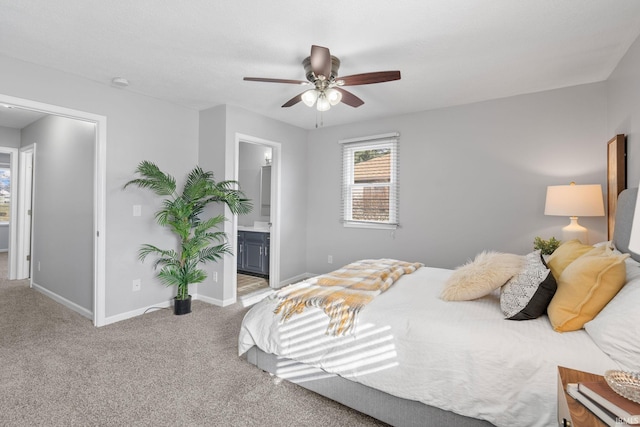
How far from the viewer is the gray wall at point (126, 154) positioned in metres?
2.95

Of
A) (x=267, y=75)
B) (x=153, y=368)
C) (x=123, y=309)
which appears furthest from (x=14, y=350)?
(x=267, y=75)

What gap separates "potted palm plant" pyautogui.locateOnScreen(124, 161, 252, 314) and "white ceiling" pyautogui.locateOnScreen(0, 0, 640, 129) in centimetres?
99

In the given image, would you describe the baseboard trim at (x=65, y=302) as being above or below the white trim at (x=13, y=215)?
below

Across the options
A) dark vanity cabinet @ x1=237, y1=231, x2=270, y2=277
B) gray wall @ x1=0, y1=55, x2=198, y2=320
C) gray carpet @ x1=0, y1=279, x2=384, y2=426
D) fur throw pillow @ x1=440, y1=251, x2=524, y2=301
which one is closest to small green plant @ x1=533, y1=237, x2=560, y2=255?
fur throw pillow @ x1=440, y1=251, x2=524, y2=301

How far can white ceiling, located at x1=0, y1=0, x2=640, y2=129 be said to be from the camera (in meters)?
1.95

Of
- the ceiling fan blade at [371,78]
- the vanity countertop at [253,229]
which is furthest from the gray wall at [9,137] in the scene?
the ceiling fan blade at [371,78]

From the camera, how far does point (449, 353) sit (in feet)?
5.07

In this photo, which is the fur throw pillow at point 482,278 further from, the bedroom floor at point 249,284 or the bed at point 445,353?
the bedroom floor at point 249,284

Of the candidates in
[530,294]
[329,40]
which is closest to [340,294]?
[530,294]

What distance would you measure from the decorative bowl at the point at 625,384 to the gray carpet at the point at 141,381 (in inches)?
49.1

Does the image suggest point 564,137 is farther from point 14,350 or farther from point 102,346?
point 14,350

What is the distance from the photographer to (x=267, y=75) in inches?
115

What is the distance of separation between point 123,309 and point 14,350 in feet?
2.89

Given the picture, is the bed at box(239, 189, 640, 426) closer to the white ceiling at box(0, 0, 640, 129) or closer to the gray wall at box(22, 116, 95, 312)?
the white ceiling at box(0, 0, 640, 129)
